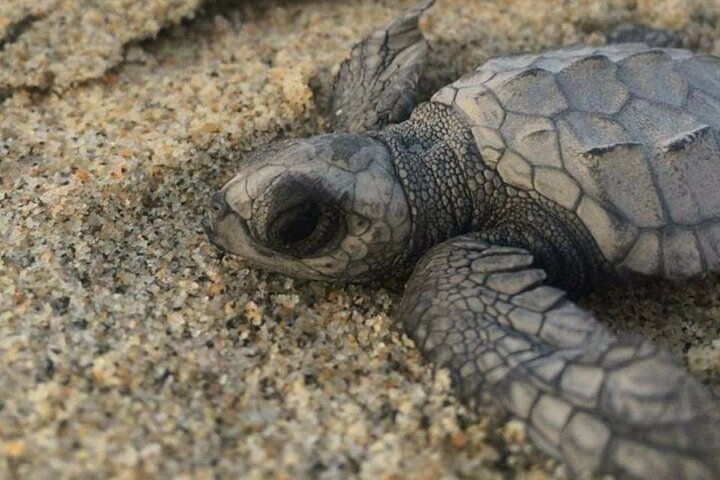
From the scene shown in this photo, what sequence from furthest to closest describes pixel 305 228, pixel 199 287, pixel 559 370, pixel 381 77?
pixel 381 77 < pixel 199 287 < pixel 305 228 < pixel 559 370

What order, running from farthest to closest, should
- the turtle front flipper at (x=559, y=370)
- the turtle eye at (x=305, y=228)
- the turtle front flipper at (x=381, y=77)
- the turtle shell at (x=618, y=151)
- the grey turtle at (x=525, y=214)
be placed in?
the turtle front flipper at (x=381, y=77) < the turtle shell at (x=618, y=151) < the turtle eye at (x=305, y=228) < the grey turtle at (x=525, y=214) < the turtle front flipper at (x=559, y=370)

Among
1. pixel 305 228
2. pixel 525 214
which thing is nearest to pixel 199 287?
pixel 305 228

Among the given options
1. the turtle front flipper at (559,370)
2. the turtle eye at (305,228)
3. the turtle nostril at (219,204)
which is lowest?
the turtle front flipper at (559,370)

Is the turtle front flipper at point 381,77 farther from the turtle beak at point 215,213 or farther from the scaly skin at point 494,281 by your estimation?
the turtle beak at point 215,213

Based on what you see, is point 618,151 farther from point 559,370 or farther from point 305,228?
point 305,228

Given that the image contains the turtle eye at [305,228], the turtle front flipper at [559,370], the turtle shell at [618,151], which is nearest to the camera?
the turtle front flipper at [559,370]

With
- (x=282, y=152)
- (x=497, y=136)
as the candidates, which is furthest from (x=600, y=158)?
(x=282, y=152)

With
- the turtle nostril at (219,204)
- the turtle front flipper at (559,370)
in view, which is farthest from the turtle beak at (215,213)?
the turtle front flipper at (559,370)

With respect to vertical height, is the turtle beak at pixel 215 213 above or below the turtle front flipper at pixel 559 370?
above

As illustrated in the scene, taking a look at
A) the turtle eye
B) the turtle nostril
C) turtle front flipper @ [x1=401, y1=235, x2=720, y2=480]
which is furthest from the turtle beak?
turtle front flipper @ [x1=401, y1=235, x2=720, y2=480]
